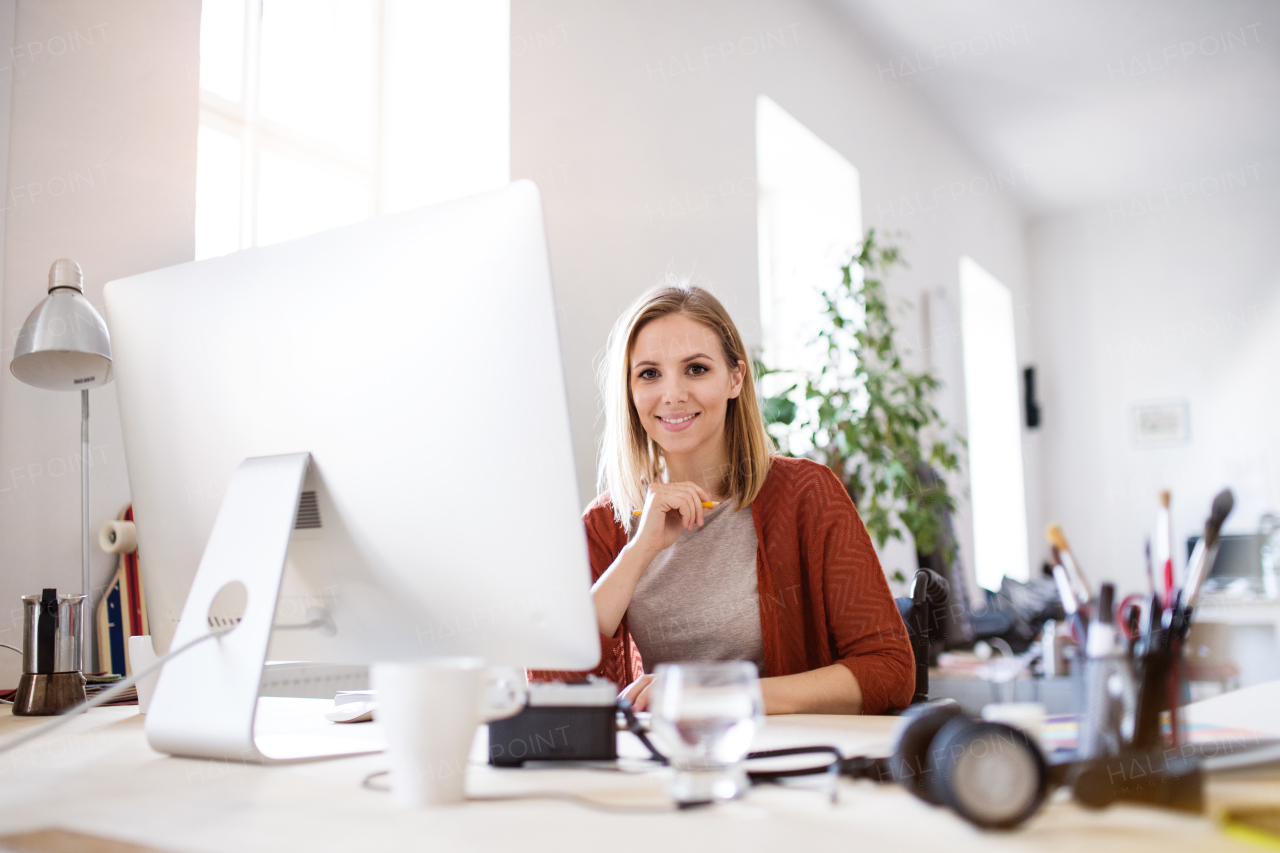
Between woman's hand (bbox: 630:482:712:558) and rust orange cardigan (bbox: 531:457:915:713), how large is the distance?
0.16 metres

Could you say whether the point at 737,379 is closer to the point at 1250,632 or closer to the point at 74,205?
the point at 74,205

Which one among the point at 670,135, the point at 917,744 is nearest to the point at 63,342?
the point at 917,744

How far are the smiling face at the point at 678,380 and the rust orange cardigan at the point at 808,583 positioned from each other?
0.17 meters

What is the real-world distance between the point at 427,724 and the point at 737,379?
123cm

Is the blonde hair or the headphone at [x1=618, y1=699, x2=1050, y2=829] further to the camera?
the blonde hair

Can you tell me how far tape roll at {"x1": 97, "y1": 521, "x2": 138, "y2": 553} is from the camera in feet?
4.96

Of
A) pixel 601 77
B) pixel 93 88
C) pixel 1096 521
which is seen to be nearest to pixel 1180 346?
pixel 1096 521

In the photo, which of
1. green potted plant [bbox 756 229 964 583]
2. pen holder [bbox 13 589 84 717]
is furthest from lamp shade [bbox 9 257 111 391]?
green potted plant [bbox 756 229 964 583]

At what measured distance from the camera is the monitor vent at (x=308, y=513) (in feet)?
2.84

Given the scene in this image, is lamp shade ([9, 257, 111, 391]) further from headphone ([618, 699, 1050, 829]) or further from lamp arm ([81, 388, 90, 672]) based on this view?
headphone ([618, 699, 1050, 829])

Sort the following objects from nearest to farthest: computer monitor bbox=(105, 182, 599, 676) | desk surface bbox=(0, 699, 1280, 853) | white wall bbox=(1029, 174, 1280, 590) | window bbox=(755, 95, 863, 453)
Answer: desk surface bbox=(0, 699, 1280, 853) < computer monitor bbox=(105, 182, 599, 676) < window bbox=(755, 95, 863, 453) < white wall bbox=(1029, 174, 1280, 590)

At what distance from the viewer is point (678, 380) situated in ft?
5.56

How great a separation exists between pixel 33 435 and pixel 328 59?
56.4 inches

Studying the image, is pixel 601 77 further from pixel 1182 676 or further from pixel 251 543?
pixel 1182 676
